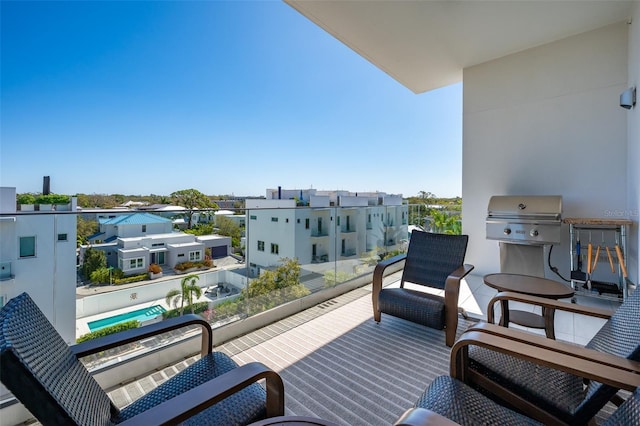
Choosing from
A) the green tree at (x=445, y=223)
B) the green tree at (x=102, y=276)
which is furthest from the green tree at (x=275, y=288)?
the green tree at (x=445, y=223)

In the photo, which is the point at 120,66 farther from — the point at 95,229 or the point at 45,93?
the point at 95,229

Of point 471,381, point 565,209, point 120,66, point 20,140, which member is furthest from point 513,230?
point 120,66

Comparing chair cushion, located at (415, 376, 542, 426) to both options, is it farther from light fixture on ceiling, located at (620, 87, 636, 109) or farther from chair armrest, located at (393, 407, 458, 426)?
light fixture on ceiling, located at (620, 87, 636, 109)

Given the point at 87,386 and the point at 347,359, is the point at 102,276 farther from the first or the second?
the point at 347,359

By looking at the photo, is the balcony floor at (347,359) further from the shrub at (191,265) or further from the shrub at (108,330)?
the shrub at (191,265)

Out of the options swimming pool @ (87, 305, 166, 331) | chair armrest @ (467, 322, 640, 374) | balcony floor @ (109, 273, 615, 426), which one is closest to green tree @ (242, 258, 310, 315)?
balcony floor @ (109, 273, 615, 426)

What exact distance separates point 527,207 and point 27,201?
5.21 meters

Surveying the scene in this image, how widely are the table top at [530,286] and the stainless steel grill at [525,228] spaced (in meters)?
1.44

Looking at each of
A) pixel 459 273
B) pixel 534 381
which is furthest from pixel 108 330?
pixel 459 273

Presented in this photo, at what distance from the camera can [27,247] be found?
175 centimetres

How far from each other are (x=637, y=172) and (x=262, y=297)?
13.7ft

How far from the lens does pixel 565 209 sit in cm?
412

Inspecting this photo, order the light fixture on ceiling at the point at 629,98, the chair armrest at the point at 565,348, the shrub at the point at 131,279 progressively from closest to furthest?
1. the chair armrest at the point at 565,348
2. the shrub at the point at 131,279
3. the light fixture on ceiling at the point at 629,98

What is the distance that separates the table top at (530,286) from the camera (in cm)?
225
